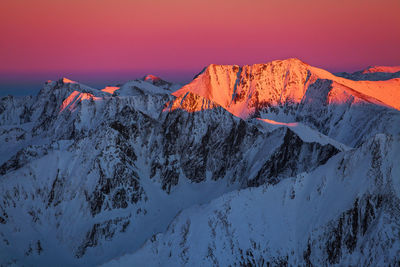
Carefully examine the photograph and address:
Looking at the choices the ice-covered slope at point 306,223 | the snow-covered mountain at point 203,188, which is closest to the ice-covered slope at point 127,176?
the snow-covered mountain at point 203,188

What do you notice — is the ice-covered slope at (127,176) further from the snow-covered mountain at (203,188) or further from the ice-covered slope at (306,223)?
the ice-covered slope at (306,223)

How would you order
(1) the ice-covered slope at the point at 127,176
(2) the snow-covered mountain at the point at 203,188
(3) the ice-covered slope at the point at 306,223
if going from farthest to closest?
(1) the ice-covered slope at the point at 127,176, (2) the snow-covered mountain at the point at 203,188, (3) the ice-covered slope at the point at 306,223

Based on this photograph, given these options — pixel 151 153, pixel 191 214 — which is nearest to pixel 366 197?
pixel 191 214

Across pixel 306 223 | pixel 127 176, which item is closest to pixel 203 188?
pixel 127 176

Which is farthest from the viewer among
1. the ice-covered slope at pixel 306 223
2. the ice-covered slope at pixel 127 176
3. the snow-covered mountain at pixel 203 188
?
the ice-covered slope at pixel 127 176

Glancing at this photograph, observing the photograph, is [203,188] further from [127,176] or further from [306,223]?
[306,223]
